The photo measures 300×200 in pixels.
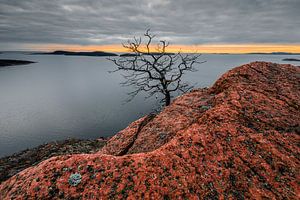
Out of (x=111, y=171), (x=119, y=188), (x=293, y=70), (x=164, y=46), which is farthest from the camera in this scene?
(x=164, y=46)

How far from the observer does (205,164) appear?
15.6ft

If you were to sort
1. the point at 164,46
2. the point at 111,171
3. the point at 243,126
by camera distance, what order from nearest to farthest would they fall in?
the point at 111,171, the point at 243,126, the point at 164,46

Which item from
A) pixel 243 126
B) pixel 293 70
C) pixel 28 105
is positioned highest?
pixel 293 70

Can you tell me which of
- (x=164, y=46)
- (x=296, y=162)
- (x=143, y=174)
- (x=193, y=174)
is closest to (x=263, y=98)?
(x=296, y=162)

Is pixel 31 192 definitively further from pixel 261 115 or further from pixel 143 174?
pixel 261 115

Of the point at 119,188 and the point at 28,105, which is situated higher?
the point at 119,188

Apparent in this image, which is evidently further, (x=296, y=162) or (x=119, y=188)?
(x=296, y=162)

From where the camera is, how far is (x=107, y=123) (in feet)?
177

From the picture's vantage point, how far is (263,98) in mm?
6461

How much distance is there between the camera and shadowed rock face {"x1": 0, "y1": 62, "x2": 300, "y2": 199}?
4301 millimetres

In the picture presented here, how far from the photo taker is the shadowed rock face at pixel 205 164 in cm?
430

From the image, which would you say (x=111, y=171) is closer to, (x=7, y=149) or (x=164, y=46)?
(x=164, y=46)

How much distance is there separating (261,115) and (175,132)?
2.43 m

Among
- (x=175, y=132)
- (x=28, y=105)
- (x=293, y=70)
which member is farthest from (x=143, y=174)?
(x=28, y=105)
